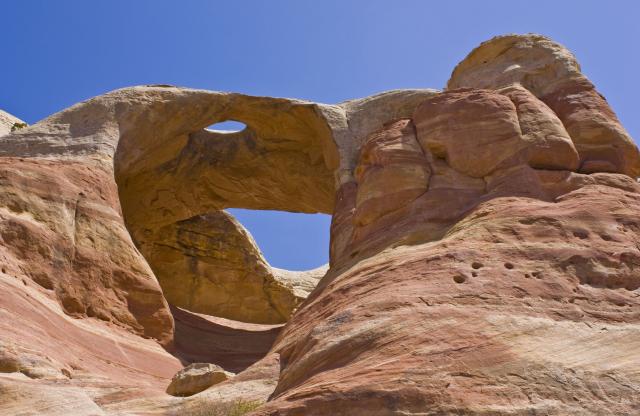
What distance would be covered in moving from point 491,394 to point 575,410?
78 centimetres

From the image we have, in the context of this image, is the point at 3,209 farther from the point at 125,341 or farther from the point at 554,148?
the point at 554,148

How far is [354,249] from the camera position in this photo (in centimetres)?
1494

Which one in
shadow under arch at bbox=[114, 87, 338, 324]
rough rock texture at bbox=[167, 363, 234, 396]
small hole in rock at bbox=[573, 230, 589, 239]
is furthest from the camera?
shadow under arch at bbox=[114, 87, 338, 324]

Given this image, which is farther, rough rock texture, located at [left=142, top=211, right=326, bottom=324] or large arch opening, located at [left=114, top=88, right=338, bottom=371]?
rough rock texture, located at [left=142, top=211, right=326, bottom=324]

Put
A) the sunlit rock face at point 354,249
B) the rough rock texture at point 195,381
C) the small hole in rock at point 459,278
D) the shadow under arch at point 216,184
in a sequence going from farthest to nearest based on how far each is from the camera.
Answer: the shadow under arch at point 216,184 → the rough rock texture at point 195,381 → the small hole in rock at point 459,278 → the sunlit rock face at point 354,249

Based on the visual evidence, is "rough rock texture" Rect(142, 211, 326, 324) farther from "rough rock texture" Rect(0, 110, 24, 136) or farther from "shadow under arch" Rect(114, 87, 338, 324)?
"rough rock texture" Rect(0, 110, 24, 136)

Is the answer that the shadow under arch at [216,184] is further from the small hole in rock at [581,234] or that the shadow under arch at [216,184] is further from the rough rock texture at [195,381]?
the small hole in rock at [581,234]

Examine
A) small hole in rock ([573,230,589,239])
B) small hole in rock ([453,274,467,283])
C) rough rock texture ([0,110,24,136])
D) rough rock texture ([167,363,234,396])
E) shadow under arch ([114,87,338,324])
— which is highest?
rough rock texture ([0,110,24,136])

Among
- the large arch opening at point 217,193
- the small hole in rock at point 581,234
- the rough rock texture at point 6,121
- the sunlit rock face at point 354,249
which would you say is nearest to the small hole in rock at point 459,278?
the sunlit rock face at point 354,249

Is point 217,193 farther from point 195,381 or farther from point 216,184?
point 195,381

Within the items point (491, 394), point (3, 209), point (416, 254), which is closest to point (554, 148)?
point (416, 254)

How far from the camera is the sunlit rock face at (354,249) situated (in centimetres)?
987

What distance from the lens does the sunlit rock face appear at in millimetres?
9867

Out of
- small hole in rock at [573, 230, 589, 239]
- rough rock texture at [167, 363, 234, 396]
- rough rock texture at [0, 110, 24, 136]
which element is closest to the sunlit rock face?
small hole in rock at [573, 230, 589, 239]
